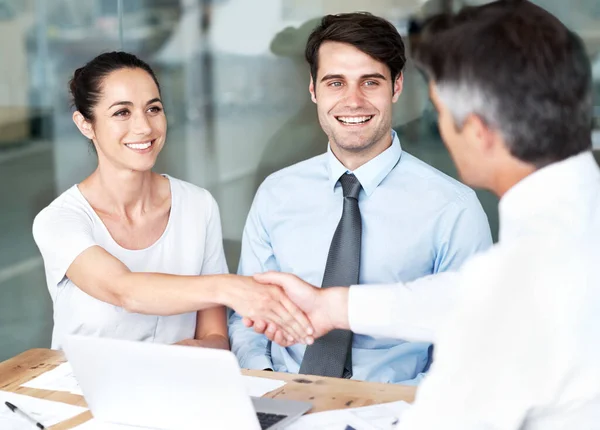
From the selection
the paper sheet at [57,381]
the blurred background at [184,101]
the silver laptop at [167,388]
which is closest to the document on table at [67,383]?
the paper sheet at [57,381]

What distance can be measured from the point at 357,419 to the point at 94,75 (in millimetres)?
1478

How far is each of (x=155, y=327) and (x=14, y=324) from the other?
2043mm

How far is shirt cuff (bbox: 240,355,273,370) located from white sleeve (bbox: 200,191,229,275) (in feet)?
1.18

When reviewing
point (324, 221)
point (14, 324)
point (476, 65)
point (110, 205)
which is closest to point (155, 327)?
point (110, 205)

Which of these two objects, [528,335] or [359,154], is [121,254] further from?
[528,335]

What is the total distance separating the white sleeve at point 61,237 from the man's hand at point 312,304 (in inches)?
22.6

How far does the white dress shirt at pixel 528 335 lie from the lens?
1.17m

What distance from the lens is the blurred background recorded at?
3795 millimetres

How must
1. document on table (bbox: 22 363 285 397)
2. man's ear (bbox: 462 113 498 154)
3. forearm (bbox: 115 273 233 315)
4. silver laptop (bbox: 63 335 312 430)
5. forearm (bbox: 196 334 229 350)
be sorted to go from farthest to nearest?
1. forearm (bbox: 196 334 229 350)
2. forearm (bbox: 115 273 233 315)
3. document on table (bbox: 22 363 285 397)
4. silver laptop (bbox: 63 335 312 430)
5. man's ear (bbox: 462 113 498 154)

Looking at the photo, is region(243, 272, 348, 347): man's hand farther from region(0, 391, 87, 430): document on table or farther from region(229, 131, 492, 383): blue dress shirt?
region(0, 391, 87, 430): document on table

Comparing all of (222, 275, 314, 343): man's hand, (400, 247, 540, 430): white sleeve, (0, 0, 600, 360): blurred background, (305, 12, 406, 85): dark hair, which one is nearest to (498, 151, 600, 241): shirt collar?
(400, 247, 540, 430): white sleeve

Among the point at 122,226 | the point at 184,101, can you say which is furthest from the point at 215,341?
the point at 184,101

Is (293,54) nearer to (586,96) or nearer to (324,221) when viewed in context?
(324,221)

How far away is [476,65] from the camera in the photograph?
128cm
